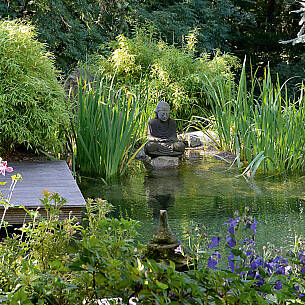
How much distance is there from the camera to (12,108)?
4891 mm

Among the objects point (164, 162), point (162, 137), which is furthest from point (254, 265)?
point (162, 137)

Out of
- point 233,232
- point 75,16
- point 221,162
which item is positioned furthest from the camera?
point 75,16

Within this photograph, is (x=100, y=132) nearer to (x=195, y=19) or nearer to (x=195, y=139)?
(x=195, y=139)

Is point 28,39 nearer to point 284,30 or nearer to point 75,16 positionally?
point 75,16

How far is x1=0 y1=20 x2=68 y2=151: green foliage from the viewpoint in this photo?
4855mm

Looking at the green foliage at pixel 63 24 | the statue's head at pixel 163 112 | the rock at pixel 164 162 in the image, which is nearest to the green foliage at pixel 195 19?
the green foliage at pixel 63 24

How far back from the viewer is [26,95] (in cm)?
480

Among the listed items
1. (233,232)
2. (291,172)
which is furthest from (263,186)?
(233,232)

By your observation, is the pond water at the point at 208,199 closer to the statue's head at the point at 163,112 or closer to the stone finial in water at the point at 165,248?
the statue's head at the point at 163,112

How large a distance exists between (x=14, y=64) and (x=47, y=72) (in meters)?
0.54

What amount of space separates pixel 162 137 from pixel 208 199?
277 cm

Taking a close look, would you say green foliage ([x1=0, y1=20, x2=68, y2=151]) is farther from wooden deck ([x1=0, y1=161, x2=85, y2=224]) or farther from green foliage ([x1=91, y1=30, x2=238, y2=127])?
green foliage ([x1=91, y1=30, x2=238, y2=127])

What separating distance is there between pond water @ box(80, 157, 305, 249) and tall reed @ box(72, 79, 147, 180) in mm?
284

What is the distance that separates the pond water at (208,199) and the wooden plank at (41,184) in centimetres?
45
